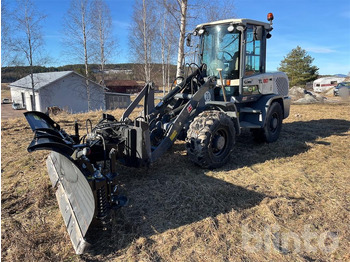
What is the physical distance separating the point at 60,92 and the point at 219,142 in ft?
109

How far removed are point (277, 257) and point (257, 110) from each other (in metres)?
3.90

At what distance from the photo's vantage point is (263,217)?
3287 mm

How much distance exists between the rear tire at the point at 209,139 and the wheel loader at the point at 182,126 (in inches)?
0.7

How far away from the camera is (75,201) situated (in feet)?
9.93

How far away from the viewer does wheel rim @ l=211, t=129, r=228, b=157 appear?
4.69 meters

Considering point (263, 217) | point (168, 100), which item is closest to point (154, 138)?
point (168, 100)

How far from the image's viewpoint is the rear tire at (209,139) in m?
4.44

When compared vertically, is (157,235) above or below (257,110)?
below

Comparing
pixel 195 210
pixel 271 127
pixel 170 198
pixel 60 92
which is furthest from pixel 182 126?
pixel 60 92

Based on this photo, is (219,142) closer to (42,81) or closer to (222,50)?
(222,50)

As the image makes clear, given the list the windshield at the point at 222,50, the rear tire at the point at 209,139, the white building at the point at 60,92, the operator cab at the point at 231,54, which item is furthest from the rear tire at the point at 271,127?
the white building at the point at 60,92

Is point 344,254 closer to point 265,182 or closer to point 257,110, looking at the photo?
point 265,182

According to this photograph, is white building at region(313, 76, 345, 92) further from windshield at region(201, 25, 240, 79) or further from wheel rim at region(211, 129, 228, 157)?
wheel rim at region(211, 129, 228, 157)

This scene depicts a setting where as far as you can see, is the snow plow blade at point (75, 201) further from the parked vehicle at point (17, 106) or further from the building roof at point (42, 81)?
the parked vehicle at point (17, 106)
